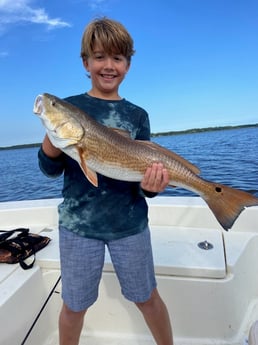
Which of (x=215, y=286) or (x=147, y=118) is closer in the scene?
(x=147, y=118)

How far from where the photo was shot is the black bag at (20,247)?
9.77 feet

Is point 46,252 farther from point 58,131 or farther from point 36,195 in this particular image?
point 36,195

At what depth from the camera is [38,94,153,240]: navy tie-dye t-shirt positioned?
7.07 feet

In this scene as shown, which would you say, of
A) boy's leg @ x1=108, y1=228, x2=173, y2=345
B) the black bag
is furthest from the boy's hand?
the black bag

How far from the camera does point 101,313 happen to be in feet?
10.1

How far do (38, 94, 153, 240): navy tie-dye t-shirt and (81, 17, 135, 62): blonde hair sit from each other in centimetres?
33

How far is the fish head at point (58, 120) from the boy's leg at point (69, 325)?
1.17 metres

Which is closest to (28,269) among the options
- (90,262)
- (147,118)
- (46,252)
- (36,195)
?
(46,252)

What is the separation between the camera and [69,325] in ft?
7.47

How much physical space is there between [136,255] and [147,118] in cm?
98

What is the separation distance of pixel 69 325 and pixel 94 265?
19.0 inches

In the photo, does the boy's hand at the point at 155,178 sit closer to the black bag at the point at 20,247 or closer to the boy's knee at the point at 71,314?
the boy's knee at the point at 71,314

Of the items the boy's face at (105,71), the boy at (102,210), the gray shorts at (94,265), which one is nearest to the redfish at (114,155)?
the boy at (102,210)

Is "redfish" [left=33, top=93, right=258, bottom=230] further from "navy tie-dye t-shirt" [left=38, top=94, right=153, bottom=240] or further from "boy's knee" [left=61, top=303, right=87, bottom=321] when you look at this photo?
"boy's knee" [left=61, top=303, right=87, bottom=321]
